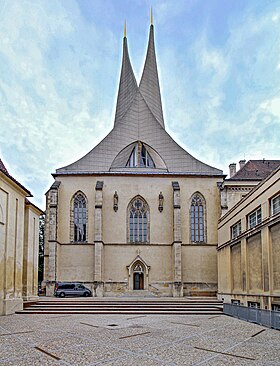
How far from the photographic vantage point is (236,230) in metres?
21.4

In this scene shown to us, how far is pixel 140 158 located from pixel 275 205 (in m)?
24.3

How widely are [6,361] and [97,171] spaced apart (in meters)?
28.2

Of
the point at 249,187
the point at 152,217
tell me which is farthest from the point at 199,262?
the point at 249,187

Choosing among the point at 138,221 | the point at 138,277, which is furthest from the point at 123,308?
the point at 138,221

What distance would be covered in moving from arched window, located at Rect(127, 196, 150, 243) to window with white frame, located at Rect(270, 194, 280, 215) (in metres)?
20.1

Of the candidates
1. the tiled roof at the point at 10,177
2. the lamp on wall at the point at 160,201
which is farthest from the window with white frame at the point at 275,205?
the lamp on wall at the point at 160,201

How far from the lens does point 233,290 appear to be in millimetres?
21094

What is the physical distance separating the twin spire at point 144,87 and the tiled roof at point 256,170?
10756 millimetres

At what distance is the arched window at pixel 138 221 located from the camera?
34.7 meters

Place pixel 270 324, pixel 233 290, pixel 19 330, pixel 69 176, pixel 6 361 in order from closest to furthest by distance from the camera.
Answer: pixel 6 361
pixel 19 330
pixel 270 324
pixel 233 290
pixel 69 176

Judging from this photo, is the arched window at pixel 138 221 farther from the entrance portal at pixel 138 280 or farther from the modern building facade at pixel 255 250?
the modern building facade at pixel 255 250

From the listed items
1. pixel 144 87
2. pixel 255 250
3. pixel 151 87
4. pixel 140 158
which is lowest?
pixel 255 250

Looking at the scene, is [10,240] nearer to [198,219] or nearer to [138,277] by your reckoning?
[138,277]

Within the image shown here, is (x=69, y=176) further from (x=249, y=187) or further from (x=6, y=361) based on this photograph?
(x=6, y=361)
